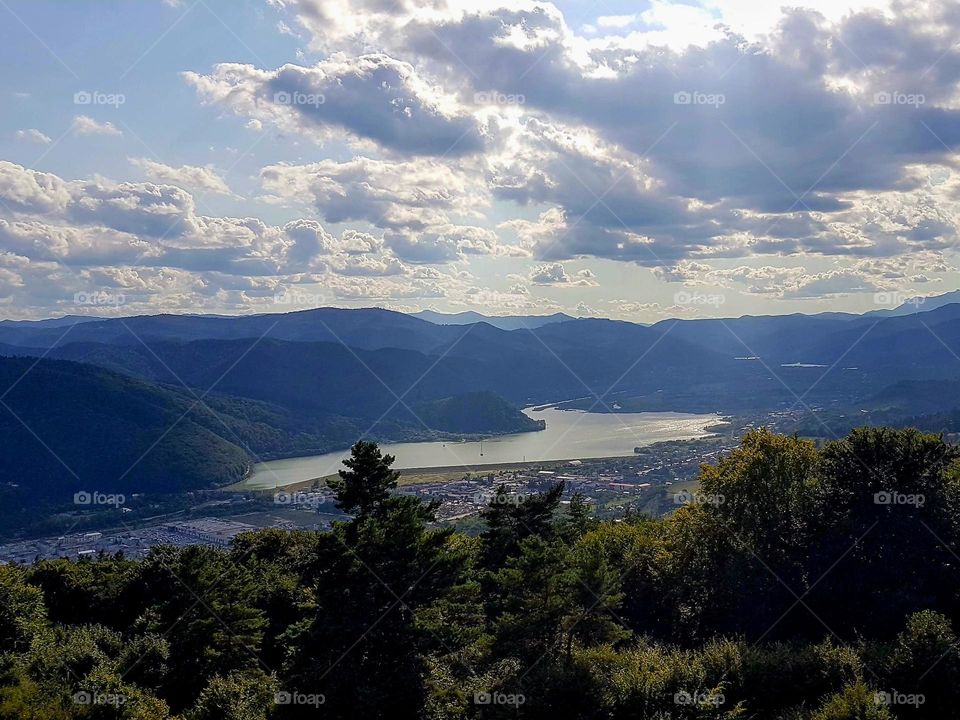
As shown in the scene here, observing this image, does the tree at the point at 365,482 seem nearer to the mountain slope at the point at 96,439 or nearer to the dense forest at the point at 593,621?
the dense forest at the point at 593,621

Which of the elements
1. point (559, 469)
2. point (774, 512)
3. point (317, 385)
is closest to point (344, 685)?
point (774, 512)

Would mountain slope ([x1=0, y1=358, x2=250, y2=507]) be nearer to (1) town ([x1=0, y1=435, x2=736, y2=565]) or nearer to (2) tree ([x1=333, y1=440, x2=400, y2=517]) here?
(1) town ([x1=0, y1=435, x2=736, y2=565])

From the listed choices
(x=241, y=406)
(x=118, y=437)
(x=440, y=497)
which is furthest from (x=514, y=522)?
(x=241, y=406)

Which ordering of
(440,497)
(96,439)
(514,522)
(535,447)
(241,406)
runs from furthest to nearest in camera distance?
(241,406) < (535,447) < (96,439) < (440,497) < (514,522)

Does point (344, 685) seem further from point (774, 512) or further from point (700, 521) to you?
point (774, 512)

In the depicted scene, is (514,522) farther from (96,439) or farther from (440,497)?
(96,439)

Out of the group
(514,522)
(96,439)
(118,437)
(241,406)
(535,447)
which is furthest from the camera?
(241,406)
